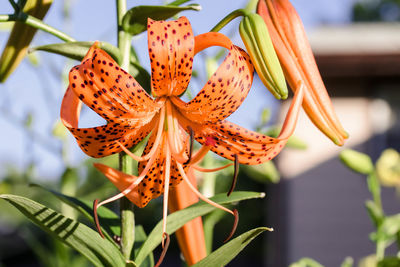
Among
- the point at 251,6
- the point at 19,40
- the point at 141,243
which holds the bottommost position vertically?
the point at 141,243

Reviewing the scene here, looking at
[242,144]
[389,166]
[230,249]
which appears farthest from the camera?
[389,166]

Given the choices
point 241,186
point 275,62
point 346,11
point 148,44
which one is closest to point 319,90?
point 275,62

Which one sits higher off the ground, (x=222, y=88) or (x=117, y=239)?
(x=222, y=88)

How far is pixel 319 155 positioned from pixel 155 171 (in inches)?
164

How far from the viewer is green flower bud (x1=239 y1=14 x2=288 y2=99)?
52cm

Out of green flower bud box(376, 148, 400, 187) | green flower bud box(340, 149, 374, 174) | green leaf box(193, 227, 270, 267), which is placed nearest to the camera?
green leaf box(193, 227, 270, 267)

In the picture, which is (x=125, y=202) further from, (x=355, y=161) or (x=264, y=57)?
(x=355, y=161)

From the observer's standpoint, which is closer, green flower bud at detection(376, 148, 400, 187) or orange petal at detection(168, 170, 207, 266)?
orange petal at detection(168, 170, 207, 266)

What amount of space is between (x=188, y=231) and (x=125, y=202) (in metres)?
0.08

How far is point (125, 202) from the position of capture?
55 cm

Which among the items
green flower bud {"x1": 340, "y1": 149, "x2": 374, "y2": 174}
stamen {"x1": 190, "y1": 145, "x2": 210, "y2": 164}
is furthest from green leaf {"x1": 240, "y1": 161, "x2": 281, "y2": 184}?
stamen {"x1": 190, "y1": 145, "x2": 210, "y2": 164}

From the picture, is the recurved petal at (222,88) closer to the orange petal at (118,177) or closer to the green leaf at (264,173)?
the orange petal at (118,177)

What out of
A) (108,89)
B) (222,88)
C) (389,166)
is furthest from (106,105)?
(389,166)

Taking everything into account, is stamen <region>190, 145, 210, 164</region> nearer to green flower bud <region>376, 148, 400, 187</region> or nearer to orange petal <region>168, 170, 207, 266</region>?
orange petal <region>168, 170, 207, 266</region>
